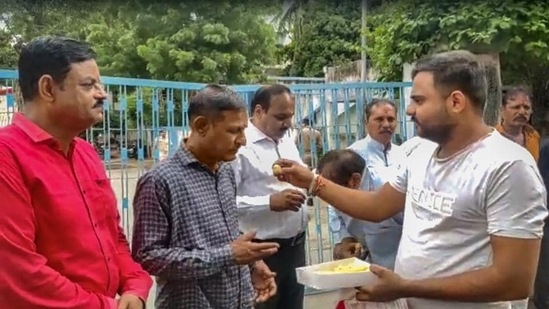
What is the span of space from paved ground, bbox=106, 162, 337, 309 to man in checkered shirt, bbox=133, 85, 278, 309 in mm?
1239

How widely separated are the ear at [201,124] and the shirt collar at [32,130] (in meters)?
0.58

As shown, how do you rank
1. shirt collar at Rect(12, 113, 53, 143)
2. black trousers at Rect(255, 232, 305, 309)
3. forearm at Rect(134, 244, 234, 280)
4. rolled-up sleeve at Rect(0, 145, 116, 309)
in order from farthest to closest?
black trousers at Rect(255, 232, 305, 309) < forearm at Rect(134, 244, 234, 280) < shirt collar at Rect(12, 113, 53, 143) < rolled-up sleeve at Rect(0, 145, 116, 309)

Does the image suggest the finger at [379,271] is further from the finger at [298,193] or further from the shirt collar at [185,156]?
the finger at [298,193]

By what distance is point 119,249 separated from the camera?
71.5 inches

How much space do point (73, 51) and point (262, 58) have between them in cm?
1026

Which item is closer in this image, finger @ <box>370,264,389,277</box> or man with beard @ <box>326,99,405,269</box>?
finger @ <box>370,264,389,277</box>

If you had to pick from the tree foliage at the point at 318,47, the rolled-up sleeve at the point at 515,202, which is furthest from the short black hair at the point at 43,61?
the tree foliage at the point at 318,47

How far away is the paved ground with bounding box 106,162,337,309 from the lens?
363cm

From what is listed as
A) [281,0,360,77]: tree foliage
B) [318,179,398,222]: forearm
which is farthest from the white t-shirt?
[281,0,360,77]: tree foliage

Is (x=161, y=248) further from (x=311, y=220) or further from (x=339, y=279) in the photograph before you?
(x=311, y=220)

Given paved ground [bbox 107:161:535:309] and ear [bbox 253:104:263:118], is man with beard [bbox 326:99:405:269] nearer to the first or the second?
ear [bbox 253:104:263:118]

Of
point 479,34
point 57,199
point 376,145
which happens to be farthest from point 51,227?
point 479,34

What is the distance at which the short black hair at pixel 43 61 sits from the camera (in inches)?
63.1

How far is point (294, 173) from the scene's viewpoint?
2.33m
